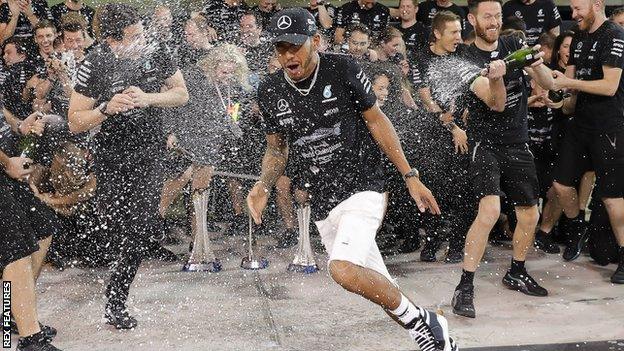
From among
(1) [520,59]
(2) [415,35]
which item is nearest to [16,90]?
(2) [415,35]

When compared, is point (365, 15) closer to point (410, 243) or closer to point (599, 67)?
point (410, 243)

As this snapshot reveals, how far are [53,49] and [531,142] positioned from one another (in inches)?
175

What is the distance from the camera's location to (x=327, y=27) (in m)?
9.05

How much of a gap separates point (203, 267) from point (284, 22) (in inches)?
119

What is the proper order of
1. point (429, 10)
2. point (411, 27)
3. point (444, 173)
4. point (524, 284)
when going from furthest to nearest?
point (429, 10), point (411, 27), point (444, 173), point (524, 284)

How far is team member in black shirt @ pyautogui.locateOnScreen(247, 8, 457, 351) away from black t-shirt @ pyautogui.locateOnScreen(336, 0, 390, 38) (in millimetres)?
4586

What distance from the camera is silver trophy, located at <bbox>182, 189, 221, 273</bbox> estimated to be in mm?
6832

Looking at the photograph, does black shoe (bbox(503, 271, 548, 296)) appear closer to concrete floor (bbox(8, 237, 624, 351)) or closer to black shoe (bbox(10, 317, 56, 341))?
concrete floor (bbox(8, 237, 624, 351))

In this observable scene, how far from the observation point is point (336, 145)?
4.54 meters

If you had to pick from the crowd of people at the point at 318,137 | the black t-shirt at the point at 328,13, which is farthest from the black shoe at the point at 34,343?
the black t-shirt at the point at 328,13

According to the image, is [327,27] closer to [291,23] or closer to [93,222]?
[93,222]

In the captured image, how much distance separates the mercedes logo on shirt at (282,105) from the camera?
4.56 meters

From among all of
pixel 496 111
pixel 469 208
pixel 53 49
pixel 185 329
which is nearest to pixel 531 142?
pixel 469 208

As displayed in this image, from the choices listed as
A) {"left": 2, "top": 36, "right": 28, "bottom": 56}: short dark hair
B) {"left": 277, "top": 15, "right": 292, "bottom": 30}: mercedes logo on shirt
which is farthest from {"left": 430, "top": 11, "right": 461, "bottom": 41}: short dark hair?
{"left": 2, "top": 36, "right": 28, "bottom": 56}: short dark hair
